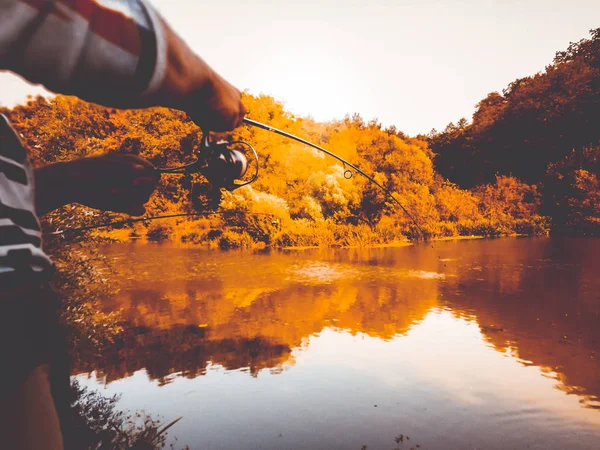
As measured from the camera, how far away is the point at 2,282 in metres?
0.78

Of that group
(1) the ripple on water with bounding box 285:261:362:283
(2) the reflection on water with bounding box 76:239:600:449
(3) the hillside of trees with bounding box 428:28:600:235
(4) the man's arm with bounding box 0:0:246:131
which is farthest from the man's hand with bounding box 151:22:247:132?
(3) the hillside of trees with bounding box 428:28:600:235

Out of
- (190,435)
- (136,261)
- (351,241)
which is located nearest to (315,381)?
(190,435)

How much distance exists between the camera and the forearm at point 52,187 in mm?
1053

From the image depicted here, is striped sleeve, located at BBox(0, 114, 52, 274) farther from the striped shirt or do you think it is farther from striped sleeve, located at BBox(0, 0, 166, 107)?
striped sleeve, located at BBox(0, 0, 166, 107)

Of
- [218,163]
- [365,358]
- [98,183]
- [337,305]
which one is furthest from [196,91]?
[337,305]

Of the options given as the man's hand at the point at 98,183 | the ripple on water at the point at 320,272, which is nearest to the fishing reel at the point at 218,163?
the man's hand at the point at 98,183

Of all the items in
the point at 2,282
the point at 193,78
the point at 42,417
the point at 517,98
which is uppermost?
the point at 517,98

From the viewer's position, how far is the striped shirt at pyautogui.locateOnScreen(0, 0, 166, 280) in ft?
2.15

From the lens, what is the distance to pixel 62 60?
A: 688mm

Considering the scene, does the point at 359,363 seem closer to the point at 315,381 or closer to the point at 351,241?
the point at 315,381

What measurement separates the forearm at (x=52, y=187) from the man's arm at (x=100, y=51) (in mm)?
353

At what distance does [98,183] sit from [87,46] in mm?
543

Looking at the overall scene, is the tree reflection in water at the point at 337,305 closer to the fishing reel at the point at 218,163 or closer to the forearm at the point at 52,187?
the fishing reel at the point at 218,163

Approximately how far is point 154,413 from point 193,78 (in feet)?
16.1
